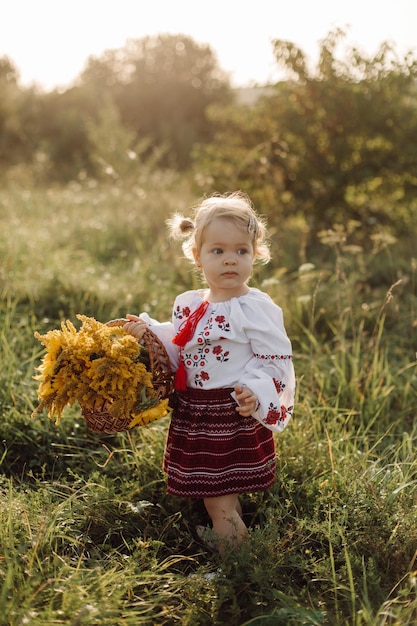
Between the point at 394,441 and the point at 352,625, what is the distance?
150cm

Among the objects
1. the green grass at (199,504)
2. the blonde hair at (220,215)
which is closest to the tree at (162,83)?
the green grass at (199,504)

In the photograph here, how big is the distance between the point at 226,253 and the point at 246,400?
1.96ft

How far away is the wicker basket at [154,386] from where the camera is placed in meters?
2.52

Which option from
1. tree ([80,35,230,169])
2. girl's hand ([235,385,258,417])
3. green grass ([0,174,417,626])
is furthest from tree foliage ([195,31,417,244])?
tree ([80,35,230,169])

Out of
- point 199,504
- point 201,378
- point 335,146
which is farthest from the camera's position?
point 335,146

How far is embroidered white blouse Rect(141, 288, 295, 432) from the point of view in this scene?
2623 mm

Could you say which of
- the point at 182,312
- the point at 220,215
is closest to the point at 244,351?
the point at 182,312

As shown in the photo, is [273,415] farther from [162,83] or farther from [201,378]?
[162,83]

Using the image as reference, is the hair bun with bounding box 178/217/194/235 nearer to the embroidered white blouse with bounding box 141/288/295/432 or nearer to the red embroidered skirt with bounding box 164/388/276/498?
the embroidered white blouse with bounding box 141/288/295/432

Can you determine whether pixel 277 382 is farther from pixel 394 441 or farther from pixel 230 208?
pixel 394 441

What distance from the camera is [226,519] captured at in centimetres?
265

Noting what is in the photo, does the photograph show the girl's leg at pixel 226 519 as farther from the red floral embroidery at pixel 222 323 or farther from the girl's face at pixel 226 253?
the girl's face at pixel 226 253

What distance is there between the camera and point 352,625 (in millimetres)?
2188

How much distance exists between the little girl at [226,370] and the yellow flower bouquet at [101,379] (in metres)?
0.20
